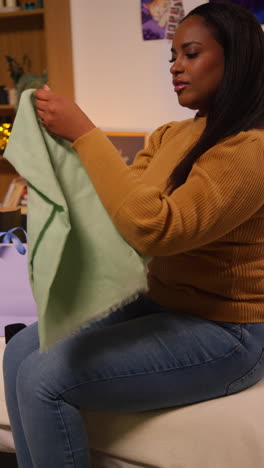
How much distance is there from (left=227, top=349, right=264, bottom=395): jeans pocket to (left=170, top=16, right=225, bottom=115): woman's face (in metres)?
0.48

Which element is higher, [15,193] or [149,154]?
[149,154]

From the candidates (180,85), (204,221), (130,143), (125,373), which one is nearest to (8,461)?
(125,373)

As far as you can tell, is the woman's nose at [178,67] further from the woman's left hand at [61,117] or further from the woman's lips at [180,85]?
the woman's left hand at [61,117]

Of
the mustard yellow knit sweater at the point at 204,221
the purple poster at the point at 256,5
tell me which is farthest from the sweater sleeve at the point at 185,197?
the purple poster at the point at 256,5

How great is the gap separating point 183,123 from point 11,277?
0.68 meters

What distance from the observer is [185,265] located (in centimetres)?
86

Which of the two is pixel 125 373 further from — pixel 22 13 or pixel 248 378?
pixel 22 13

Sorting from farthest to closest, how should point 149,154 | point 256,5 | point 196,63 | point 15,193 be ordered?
point 15,193
point 256,5
point 149,154
point 196,63

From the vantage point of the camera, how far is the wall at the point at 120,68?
2568 mm

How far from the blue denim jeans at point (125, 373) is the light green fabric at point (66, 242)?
2.7 inches

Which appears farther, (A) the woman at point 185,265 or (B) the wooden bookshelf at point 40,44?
(B) the wooden bookshelf at point 40,44

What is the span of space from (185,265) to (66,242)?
0.23m

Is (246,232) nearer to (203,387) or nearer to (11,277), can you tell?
(203,387)

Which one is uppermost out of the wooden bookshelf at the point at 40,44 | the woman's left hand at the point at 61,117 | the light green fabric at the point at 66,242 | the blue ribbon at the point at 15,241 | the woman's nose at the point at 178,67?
the wooden bookshelf at the point at 40,44
